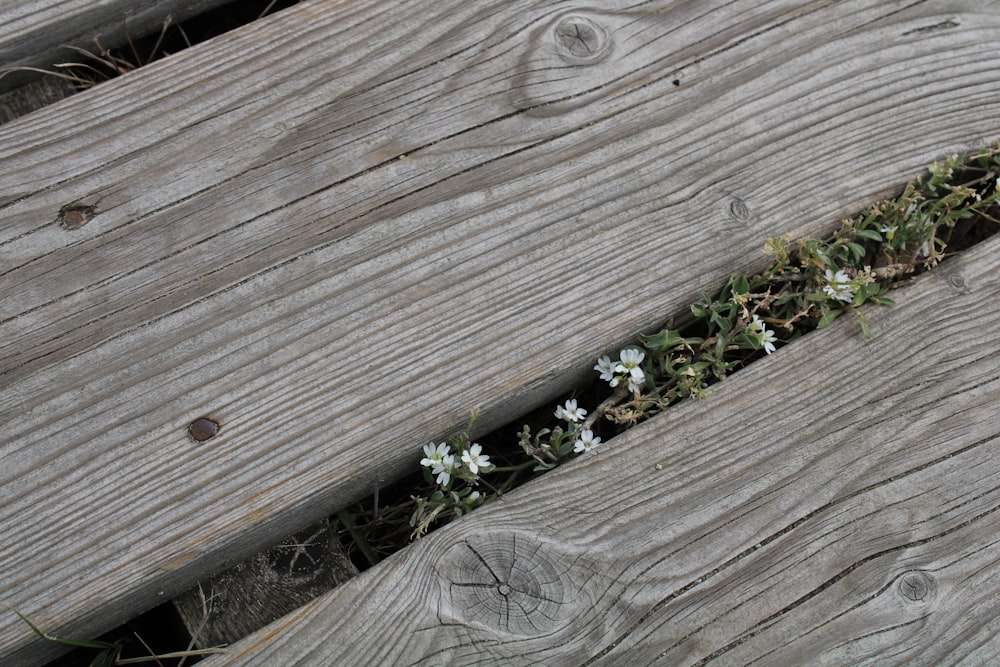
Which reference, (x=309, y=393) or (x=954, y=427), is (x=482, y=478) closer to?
(x=309, y=393)

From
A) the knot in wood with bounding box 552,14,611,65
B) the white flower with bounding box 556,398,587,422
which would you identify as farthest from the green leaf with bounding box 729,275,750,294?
the knot in wood with bounding box 552,14,611,65

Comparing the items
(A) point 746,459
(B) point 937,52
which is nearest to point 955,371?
(A) point 746,459

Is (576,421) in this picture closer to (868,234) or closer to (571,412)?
(571,412)

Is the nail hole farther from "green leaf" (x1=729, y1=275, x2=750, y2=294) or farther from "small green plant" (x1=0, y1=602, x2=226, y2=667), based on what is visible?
"green leaf" (x1=729, y1=275, x2=750, y2=294)

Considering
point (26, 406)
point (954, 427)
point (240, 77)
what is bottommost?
point (954, 427)

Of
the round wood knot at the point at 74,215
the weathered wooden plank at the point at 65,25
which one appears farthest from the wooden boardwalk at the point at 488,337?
the weathered wooden plank at the point at 65,25

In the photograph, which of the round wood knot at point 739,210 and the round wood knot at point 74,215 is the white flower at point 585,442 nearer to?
the round wood knot at point 739,210

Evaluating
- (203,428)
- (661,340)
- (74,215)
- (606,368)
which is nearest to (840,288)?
(661,340)
